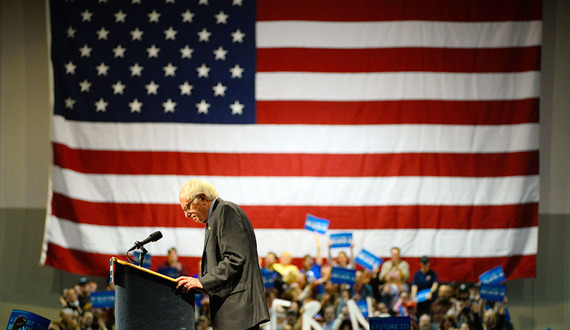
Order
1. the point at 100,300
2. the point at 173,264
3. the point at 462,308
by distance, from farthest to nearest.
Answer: the point at 173,264
the point at 462,308
the point at 100,300

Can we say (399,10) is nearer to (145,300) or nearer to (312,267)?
(312,267)

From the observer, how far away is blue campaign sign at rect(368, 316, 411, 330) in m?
4.04

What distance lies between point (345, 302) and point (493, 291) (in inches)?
64.1

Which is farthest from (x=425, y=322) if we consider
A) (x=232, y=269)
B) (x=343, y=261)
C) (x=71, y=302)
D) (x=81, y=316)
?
(x=232, y=269)

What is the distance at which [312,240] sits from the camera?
828cm

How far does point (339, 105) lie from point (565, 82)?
10.0 feet

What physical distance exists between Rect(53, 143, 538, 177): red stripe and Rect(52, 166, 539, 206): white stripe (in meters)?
0.08

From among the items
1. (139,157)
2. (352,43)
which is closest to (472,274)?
(352,43)

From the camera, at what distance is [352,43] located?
330 inches

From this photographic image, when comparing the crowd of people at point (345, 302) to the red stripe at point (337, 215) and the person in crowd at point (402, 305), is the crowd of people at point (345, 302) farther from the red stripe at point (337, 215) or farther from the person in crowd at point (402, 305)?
the red stripe at point (337, 215)

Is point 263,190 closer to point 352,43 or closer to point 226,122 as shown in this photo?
point 226,122

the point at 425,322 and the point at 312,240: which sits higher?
the point at 312,240

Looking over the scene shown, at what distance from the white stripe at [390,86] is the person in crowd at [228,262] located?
532cm

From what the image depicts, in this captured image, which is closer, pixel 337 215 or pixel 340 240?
pixel 340 240
